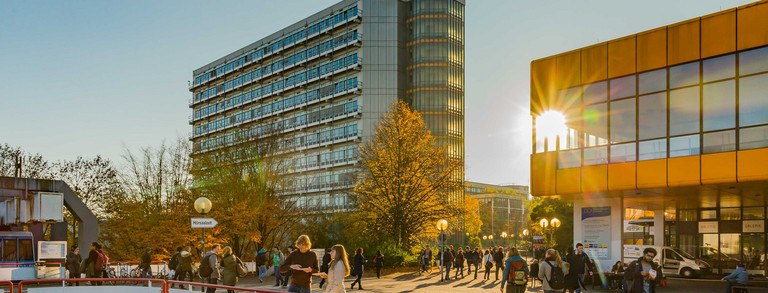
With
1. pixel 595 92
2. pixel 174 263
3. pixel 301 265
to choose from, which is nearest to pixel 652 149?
pixel 595 92

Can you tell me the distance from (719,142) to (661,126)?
2237 millimetres

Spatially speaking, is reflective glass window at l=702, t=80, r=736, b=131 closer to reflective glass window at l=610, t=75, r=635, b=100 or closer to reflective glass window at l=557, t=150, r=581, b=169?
reflective glass window at l=610, t=75, r=635, b=100

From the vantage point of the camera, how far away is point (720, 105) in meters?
22.9

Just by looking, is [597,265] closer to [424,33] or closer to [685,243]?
[685,243]

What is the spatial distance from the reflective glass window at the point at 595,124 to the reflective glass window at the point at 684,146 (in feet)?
8.98

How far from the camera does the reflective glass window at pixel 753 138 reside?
71.4ft

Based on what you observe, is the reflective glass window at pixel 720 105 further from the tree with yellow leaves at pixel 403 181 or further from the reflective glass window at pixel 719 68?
the tree with yellow leaves at pixel 403 181

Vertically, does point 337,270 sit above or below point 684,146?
below

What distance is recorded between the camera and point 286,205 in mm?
45781

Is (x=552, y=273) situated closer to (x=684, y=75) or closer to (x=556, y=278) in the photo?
(x=556, y=278)

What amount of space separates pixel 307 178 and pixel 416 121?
2214 inches

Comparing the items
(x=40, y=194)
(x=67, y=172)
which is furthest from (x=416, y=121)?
(x=67, y=172)

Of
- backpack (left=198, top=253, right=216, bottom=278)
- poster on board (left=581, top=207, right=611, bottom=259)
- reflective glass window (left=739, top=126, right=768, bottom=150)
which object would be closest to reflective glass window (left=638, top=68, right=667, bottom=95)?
reflective glass window (left=739, top=126, right=768, bottom=150)

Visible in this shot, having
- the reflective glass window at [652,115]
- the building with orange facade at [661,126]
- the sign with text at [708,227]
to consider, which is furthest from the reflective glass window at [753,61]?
the sign with text at [708,227]
